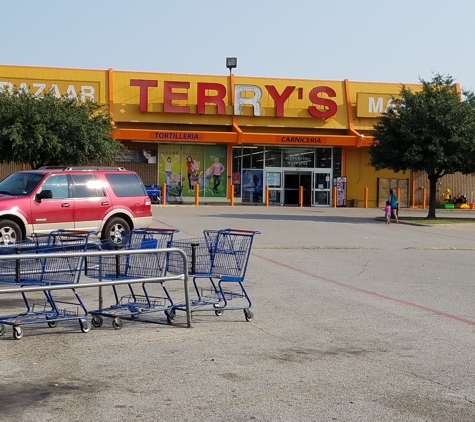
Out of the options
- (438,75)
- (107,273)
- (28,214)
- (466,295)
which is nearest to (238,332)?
(107,273)

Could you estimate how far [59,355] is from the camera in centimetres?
762

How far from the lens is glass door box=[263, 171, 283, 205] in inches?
1829

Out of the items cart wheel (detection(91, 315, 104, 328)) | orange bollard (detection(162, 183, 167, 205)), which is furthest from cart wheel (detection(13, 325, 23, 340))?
orange bollard (detection(162, 183, 167, 205))

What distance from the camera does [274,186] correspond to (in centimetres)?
4653

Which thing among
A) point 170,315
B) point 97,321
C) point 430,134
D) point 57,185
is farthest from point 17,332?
point 430,134

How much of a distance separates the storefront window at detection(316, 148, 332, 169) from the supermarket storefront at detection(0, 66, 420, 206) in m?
0.06

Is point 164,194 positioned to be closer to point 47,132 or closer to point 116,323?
point 47,132

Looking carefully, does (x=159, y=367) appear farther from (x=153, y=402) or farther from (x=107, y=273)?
(x=107, y=273)

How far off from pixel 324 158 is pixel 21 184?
1223 inches

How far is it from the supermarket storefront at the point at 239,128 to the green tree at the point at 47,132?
422 inches

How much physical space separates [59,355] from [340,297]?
18.2 ft

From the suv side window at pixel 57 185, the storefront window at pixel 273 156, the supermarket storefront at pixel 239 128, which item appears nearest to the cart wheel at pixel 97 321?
the suv side window at pixel 57 185

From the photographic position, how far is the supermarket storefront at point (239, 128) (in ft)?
142

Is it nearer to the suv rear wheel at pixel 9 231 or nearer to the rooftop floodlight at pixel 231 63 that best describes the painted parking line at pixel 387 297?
the suv rear wheel at pixel 9 231
